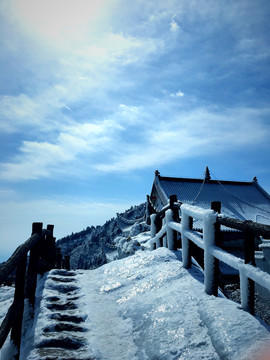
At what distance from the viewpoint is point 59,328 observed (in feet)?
10.7

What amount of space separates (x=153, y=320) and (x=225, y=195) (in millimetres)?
18628

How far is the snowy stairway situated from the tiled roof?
14.7 meters

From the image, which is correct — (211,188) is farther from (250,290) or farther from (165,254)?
(250,290)

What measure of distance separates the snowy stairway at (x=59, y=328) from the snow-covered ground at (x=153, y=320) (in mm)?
13

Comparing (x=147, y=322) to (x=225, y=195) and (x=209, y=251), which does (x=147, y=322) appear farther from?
(x=225, y=195)

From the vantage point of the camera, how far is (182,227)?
451 centimetres

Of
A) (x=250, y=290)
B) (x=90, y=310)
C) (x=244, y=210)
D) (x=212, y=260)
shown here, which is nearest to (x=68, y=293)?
(x=90, y=310)

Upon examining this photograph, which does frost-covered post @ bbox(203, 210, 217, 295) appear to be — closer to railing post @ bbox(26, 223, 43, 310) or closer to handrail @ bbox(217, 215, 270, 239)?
handrail @ bbox(217, 215, 270, 239)

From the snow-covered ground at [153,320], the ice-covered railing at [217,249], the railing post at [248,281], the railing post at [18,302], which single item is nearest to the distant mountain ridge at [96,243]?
the snow-covered ground at [153,320]

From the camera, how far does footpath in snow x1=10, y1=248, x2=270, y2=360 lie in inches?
89.9

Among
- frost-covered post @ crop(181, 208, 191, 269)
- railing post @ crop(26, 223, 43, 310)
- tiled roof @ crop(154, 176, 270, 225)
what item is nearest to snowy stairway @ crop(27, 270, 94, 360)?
railing post @ crop(26, 223, 43, 310)

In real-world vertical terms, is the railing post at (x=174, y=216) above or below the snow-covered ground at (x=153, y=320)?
Answer: above

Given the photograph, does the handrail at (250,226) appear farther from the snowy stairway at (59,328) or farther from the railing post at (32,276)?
the railing post at (32,276)

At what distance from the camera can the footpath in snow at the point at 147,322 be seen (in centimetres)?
228
